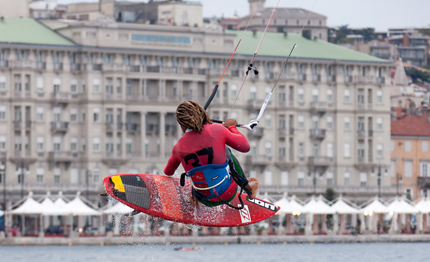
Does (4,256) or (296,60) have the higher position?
(296,60)

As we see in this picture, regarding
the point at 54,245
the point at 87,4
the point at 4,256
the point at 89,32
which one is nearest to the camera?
the point at 4,256

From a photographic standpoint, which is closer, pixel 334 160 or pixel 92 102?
pixel 92 102

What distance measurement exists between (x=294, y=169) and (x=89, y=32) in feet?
64.7

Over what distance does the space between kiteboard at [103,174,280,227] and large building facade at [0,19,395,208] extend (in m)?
68.2

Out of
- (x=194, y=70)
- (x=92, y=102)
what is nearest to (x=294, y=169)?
(x=194, y=70)

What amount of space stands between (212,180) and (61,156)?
75.6 meters

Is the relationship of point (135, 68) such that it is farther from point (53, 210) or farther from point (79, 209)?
point (53, 210)

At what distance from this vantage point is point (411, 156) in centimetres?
10738

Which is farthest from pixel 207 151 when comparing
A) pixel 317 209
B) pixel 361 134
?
pixel 361 134

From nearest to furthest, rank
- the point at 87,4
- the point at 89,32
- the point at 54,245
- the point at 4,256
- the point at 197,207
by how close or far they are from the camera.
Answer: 1. the point at 197,207
2. the point at 4,256
3. the point at 54,245
4. the point at 89,32
5. the point at 87,4

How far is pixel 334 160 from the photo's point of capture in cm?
10119

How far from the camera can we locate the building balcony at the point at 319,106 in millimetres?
101250

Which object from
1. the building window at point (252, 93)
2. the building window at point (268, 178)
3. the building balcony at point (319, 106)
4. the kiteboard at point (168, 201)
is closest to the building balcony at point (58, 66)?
the building window at point (252, 93)

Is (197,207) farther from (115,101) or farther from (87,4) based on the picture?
(87,4)
